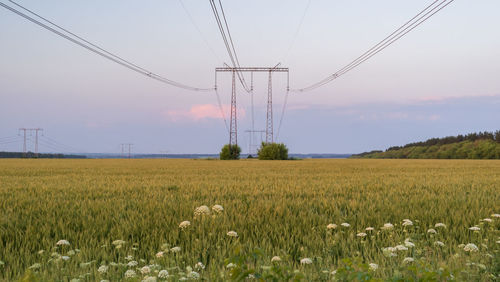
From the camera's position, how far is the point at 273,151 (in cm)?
5238

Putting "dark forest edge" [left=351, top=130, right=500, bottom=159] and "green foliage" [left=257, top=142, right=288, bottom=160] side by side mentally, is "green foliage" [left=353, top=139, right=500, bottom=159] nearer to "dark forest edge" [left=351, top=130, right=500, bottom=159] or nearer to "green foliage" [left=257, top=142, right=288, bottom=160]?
"dark forest edge" [left=351, top=130, right=500, bottom=159]

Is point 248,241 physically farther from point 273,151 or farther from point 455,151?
point 455,151

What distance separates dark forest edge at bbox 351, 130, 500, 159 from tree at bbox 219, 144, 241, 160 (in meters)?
60.1

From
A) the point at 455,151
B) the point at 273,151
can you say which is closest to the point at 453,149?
the point at 455,151

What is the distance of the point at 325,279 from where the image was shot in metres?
2.76

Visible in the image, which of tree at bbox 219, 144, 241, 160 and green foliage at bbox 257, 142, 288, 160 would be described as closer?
green foliage at bbox 257, 142, 288, 160

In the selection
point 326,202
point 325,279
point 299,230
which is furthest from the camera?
point 326,202

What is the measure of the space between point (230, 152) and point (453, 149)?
7063cm

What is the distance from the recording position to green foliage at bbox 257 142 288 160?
172ft

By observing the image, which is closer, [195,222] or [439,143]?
[195,222]

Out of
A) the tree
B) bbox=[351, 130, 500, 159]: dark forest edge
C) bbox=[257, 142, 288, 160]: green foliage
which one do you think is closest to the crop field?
bbox=[257, 142, 288, 160]: green foliage

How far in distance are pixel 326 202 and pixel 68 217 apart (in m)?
5.03

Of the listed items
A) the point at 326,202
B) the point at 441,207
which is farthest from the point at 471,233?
the point at 326,202

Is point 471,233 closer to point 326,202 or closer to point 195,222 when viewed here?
point 326,202
